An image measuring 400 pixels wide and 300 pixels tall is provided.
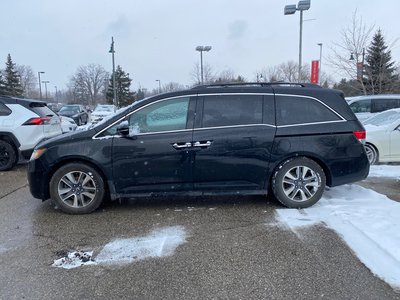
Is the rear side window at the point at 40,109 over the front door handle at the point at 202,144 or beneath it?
over

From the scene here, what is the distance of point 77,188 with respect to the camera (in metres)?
5.09

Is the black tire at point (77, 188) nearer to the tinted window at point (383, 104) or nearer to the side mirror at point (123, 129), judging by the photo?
the side mirror at point (123, 129)

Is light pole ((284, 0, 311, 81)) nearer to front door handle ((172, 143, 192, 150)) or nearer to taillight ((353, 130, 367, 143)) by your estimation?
taillight ((353, 130, 367, 143))

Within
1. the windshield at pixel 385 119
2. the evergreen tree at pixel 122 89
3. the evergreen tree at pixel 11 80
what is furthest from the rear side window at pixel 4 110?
the evergreen tree at pixel 11 80

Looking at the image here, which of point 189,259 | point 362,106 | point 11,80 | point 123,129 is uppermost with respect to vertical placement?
point 11,80

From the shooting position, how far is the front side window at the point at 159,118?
507 cm

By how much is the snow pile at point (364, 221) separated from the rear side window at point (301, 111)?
128 centimetres

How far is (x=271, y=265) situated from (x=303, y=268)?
0.30 metres

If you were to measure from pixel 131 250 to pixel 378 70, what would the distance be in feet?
89.1

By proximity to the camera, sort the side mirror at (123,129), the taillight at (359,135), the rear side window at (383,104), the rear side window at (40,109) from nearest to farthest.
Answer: the side mirror at (123,129)
the taillight at (359,135)
the rear side window at (40,109)
the rear side window at (383,104)

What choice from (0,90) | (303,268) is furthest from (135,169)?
(0,90)

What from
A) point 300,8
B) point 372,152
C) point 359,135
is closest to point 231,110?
point 359,135

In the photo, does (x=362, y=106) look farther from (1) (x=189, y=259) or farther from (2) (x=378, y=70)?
(2) (x=378, y=70)

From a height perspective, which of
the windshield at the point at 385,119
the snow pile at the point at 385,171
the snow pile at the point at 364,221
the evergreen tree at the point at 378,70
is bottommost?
the snow pile at the point at 364,221
